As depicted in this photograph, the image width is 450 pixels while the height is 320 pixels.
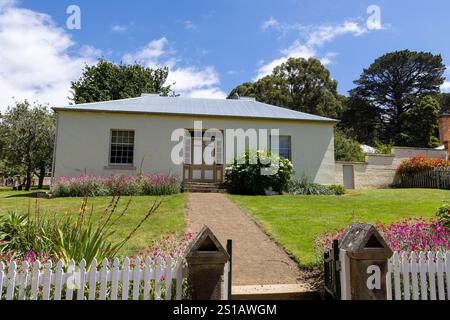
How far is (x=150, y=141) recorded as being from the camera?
→ 15.6m

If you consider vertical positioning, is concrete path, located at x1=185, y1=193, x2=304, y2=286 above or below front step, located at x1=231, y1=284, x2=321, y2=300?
above

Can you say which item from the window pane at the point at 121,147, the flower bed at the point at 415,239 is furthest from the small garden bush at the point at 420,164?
the window pane at the point at 121,147

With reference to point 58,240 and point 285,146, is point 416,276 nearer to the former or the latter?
point 58,240

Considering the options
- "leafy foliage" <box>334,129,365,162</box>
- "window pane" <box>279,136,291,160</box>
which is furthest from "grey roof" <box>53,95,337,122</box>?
"leafy foliage" <box>334,129,365,162</box>

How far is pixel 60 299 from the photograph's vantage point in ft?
9.92

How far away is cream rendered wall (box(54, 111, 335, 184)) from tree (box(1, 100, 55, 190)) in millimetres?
10393

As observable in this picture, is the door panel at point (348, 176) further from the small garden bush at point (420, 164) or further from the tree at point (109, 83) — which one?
the tree at point (109, 83)

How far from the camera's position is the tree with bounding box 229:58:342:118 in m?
37.6

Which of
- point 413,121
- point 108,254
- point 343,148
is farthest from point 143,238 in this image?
point 413,121

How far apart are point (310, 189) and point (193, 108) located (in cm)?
770

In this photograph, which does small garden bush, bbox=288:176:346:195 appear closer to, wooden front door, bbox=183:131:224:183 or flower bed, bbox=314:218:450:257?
wooden front door, bbox=183:131:224:183

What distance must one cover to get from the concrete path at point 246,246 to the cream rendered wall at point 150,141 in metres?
6.12

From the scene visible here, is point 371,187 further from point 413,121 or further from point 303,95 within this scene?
point 413,121
